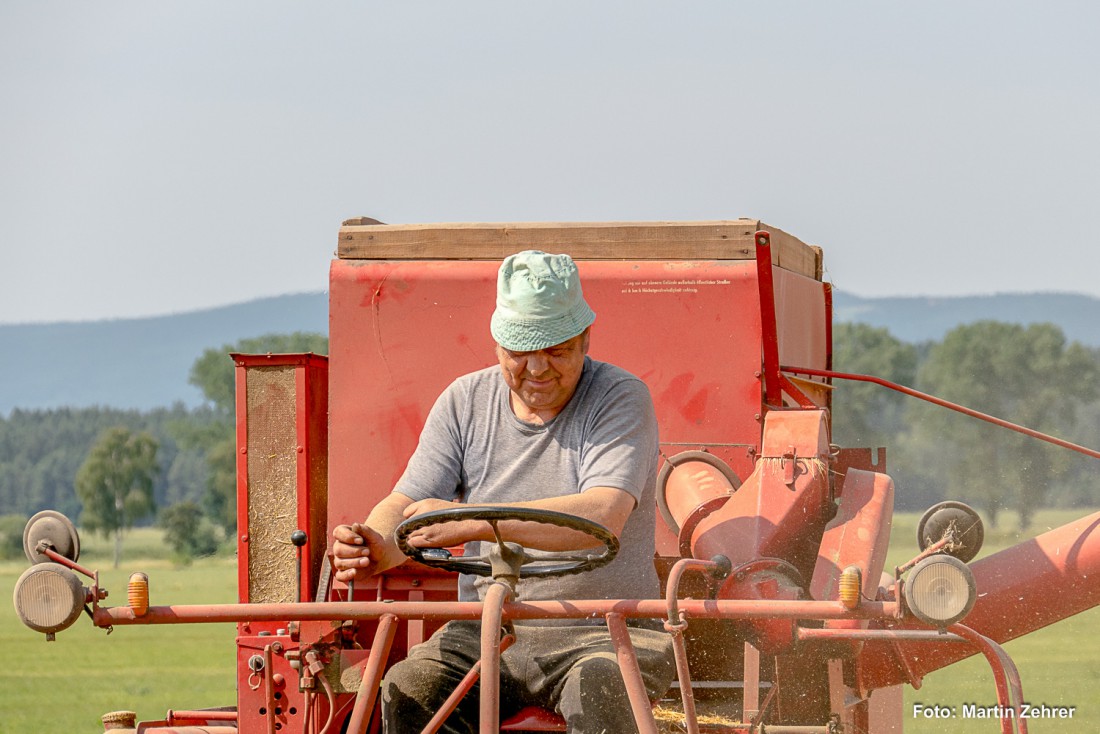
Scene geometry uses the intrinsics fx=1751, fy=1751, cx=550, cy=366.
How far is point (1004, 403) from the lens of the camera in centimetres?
7831

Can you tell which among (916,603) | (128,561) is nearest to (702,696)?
(916,603)

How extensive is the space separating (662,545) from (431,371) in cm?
100

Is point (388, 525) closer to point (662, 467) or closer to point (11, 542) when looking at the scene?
point (662, 467)

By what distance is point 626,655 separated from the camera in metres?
3.96

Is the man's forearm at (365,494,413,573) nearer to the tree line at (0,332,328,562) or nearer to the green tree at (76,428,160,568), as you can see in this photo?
the tree line at (0,332,328,562)

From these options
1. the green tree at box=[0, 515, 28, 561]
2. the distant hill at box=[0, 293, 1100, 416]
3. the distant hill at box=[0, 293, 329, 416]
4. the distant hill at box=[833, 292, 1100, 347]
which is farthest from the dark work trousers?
→ the distant hill at box=[833, 292, 1100, 347]

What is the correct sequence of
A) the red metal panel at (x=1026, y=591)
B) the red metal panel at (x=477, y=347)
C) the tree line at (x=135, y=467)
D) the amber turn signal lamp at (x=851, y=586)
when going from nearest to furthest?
the amber turn signal lamp at (x=851, y=586), the red metal panel at (x=1026, y=591), the red metal panel at (x=477, y=347), the tree line at (x=135, y=467)

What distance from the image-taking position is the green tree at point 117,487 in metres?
73.7

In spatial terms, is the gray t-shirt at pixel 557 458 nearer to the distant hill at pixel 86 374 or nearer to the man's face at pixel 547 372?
the man's face at pixel 547 372

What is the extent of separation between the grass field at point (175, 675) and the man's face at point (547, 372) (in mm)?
8520

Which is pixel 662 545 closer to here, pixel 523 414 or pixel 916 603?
pixel 523 414

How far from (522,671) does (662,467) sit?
1.57 metres

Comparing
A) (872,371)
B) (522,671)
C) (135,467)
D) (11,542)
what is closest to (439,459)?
(522,671)

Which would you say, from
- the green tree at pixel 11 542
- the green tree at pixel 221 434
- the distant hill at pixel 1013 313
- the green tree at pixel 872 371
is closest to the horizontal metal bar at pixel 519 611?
the green tree at pixel 221 434
